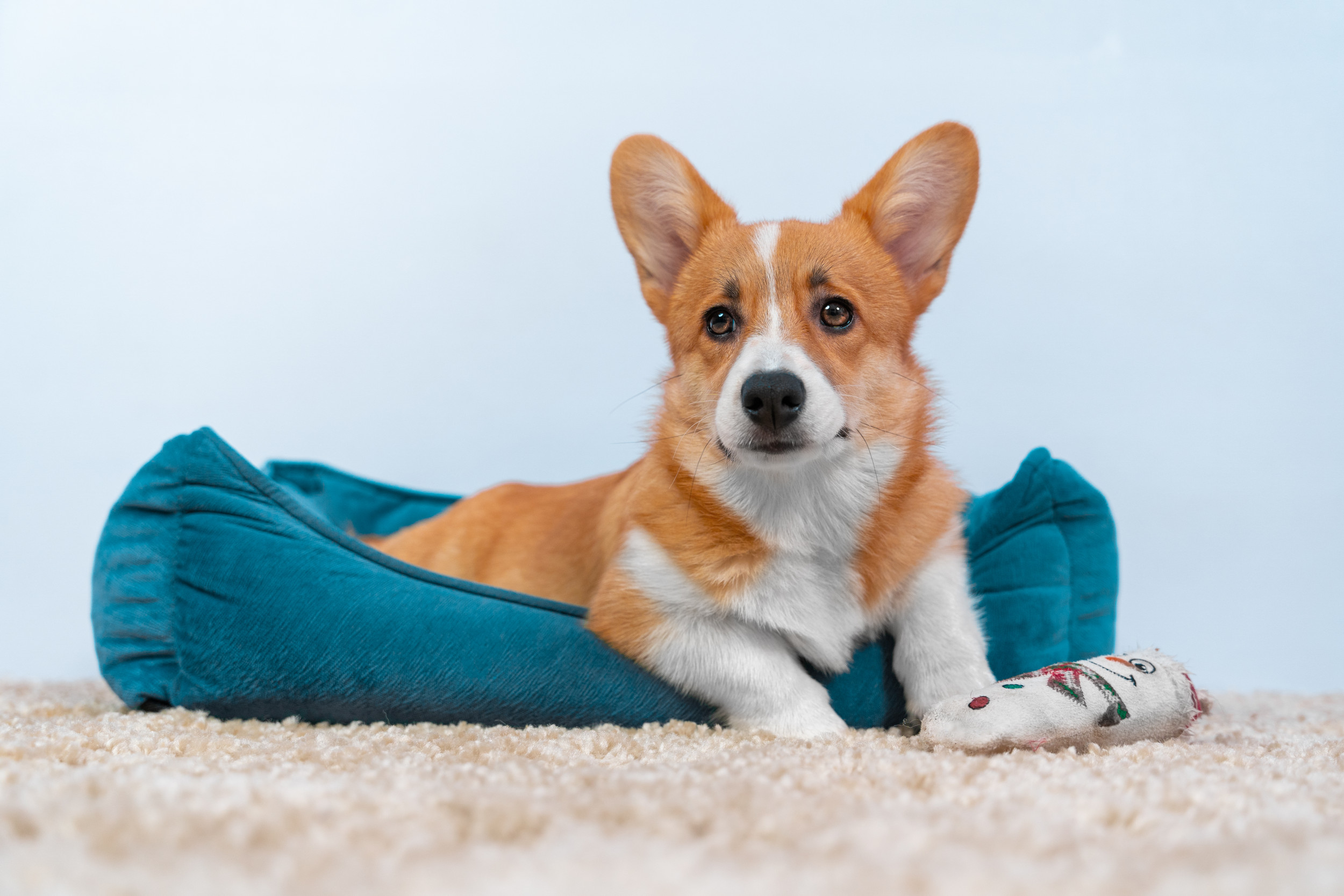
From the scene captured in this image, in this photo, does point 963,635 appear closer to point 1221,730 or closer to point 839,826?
point 1221,730

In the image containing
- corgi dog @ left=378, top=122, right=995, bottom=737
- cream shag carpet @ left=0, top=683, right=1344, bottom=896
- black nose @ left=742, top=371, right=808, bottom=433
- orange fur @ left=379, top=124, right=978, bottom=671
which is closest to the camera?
cream shag carpet @ left=0, top=683, right=1344, bottom=896

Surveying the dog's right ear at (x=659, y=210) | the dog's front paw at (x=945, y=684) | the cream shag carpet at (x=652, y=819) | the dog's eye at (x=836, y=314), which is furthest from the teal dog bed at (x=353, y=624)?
the dog's right ear at (x=659, y=210)

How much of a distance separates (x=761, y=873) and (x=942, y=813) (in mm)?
307

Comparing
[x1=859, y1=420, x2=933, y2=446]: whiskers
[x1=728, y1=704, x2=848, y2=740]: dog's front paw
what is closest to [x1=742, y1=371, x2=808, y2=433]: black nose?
[x1=859, y1=420, x2=933, y2=446]: whiskers

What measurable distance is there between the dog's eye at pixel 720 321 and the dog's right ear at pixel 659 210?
0.26 meters

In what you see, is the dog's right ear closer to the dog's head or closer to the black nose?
the dog's head

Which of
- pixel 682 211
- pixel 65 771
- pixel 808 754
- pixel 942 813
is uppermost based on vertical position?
pixel 682 211

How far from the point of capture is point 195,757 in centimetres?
140

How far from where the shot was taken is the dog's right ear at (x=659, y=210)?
2.15 m

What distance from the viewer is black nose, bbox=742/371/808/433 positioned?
1644mm

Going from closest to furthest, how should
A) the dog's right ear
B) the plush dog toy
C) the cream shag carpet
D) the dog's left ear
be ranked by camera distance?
1. the cream shag carpet
2. the plush dog toy
3. the dog's left ear
4. the dog's right ear

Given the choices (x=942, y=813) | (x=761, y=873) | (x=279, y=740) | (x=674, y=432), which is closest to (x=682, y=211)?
(x=674, y=432)

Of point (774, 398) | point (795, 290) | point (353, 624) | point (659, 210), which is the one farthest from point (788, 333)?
point (353, 624)

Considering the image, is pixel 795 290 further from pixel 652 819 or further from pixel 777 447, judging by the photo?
pixel 652 819
